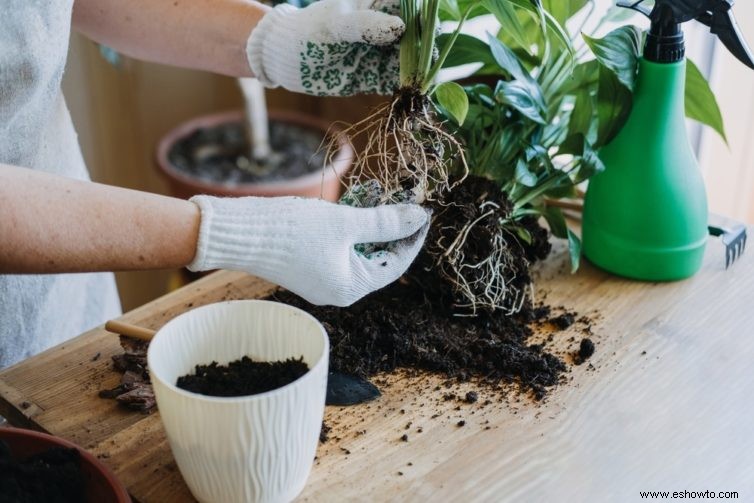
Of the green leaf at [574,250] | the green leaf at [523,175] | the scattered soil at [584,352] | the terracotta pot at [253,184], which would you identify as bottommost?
the terracotta pot at [253,184]

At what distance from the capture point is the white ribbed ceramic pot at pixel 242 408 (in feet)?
2.21

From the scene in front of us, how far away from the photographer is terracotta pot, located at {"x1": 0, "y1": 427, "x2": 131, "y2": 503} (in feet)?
2.32

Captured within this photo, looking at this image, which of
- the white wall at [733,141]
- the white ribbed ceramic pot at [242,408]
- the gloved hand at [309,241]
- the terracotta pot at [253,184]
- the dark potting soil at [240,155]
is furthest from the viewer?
the dark potting soil at [240,155]

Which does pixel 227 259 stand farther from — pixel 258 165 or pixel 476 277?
pixel 258 165

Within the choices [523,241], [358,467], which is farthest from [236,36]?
[358,467]

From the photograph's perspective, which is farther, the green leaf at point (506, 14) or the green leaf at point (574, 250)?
the green leaf at point (574, 250)

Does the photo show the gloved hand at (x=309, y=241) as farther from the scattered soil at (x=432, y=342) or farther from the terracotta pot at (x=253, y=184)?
the terracotta pot at (x=253, y=184)

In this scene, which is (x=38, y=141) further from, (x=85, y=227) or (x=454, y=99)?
(x=454, y=99)

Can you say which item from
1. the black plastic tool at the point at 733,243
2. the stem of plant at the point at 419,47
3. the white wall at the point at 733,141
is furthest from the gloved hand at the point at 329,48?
the white wall at the point at 733,141

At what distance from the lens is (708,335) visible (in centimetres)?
98

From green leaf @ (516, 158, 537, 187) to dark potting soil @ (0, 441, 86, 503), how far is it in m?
0.62

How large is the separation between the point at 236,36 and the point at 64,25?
0.22 metres

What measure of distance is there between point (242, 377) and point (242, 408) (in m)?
0.11

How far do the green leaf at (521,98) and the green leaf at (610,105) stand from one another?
0.30ft
